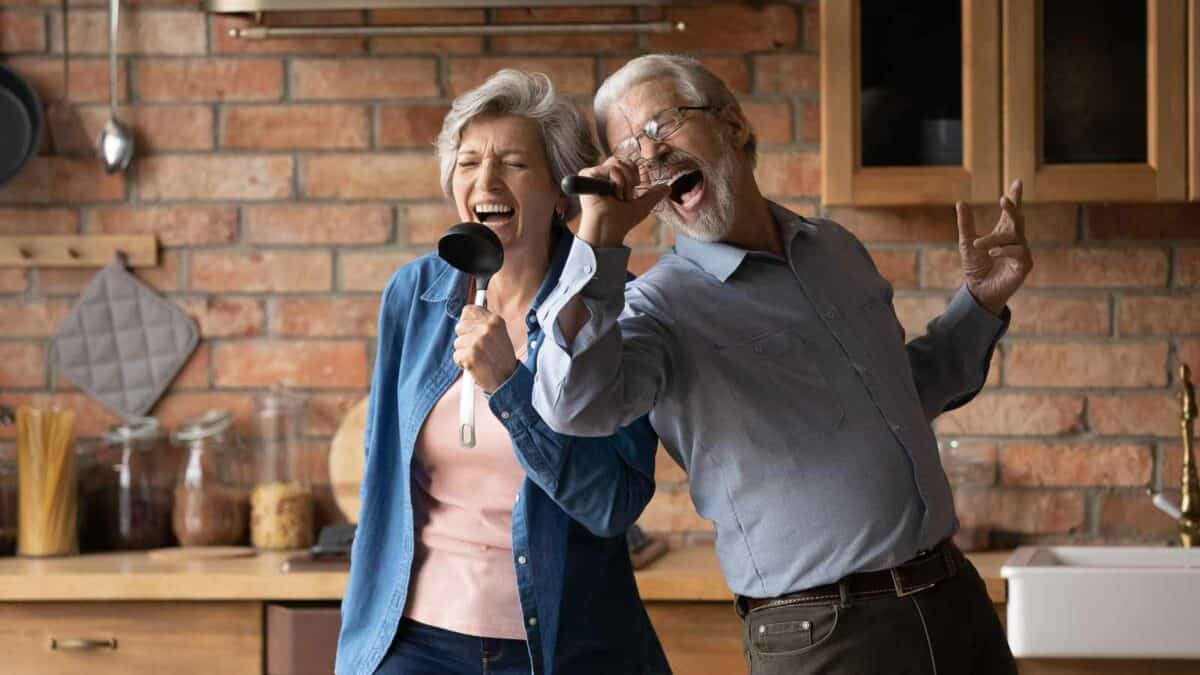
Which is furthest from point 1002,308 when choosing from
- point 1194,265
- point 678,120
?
point 1194,265

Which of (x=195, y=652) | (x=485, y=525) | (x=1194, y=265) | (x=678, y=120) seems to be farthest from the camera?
(x=1194, y=265)

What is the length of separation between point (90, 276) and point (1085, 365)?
1952mm

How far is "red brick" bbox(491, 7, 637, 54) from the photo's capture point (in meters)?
2.95

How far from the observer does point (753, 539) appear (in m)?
1.65

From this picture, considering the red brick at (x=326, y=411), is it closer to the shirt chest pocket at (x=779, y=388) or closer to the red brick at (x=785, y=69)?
the red brick at (x=785, y=69)

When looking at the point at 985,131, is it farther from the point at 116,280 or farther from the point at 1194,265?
the point at 116,280

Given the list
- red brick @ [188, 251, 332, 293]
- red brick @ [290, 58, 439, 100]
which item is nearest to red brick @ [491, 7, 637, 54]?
red brick @ [290, 58, 439, 100]

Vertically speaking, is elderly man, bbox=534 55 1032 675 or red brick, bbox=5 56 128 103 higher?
red brick, bbox=5 56 128 103

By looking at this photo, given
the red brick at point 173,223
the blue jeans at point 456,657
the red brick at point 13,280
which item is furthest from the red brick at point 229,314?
the blue jeans at point 456,657

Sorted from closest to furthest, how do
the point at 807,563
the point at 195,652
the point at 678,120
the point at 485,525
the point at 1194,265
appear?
the point at 807,563 < the point at 678,120 < the point at 485,525 < the point at 195,652 < the point at 1194,265

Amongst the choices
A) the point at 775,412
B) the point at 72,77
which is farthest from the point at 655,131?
the point at 72,77

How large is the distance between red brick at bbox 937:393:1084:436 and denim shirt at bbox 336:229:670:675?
116 cm

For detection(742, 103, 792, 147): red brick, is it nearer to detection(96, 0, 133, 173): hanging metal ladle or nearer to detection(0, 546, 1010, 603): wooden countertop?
detection(0, 546, 1010, 603): wooden countertop

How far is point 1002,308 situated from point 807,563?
0.50 m
